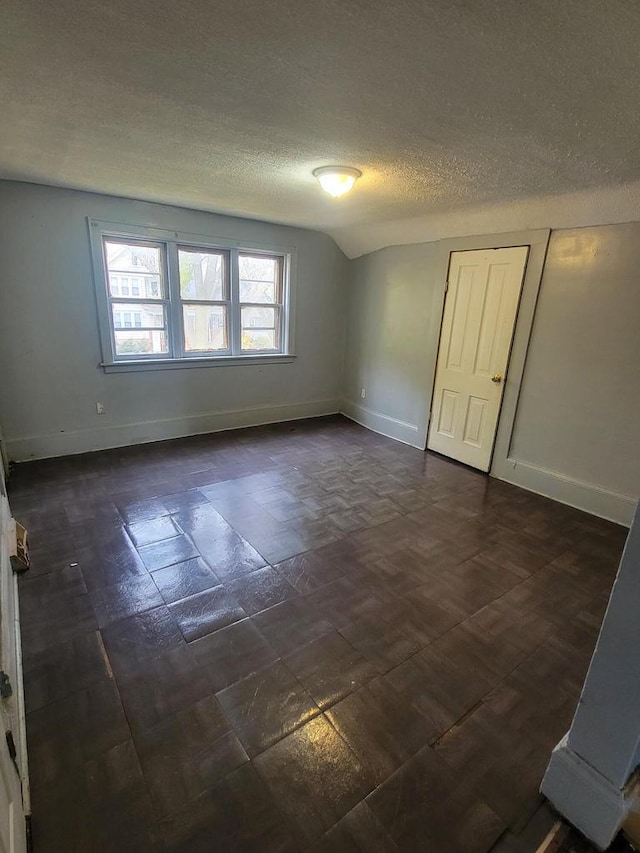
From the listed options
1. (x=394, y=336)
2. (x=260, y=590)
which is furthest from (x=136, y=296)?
(x=260, y=590)

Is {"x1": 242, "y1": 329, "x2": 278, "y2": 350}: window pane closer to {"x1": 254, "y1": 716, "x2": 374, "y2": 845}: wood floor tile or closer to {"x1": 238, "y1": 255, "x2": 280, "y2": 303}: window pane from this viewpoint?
{"x1": 238, "y1": 255, "x2": 280, "y2": 303}: window pane

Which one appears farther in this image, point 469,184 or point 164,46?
point 469,184

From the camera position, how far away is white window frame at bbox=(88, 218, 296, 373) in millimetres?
3637

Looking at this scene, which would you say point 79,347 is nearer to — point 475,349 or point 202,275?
point 202,275

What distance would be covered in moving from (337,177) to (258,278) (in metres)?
2.27

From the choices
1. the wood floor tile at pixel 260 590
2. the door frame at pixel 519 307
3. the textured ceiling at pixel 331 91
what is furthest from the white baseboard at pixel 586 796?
the door frame at pixel 519 307

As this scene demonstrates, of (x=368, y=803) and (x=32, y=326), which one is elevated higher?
(x=32, y=326)

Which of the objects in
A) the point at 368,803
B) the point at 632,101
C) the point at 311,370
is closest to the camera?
the point at 368,803

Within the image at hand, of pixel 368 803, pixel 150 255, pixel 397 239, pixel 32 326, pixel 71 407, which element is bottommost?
pixel 368 803

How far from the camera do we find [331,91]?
157 centimetres

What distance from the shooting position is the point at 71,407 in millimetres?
3766

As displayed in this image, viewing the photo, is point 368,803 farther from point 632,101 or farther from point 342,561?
point 632,101

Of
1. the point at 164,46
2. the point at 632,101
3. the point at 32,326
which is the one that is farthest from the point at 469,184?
the point at 32,326

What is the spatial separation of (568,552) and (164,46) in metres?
3.28
